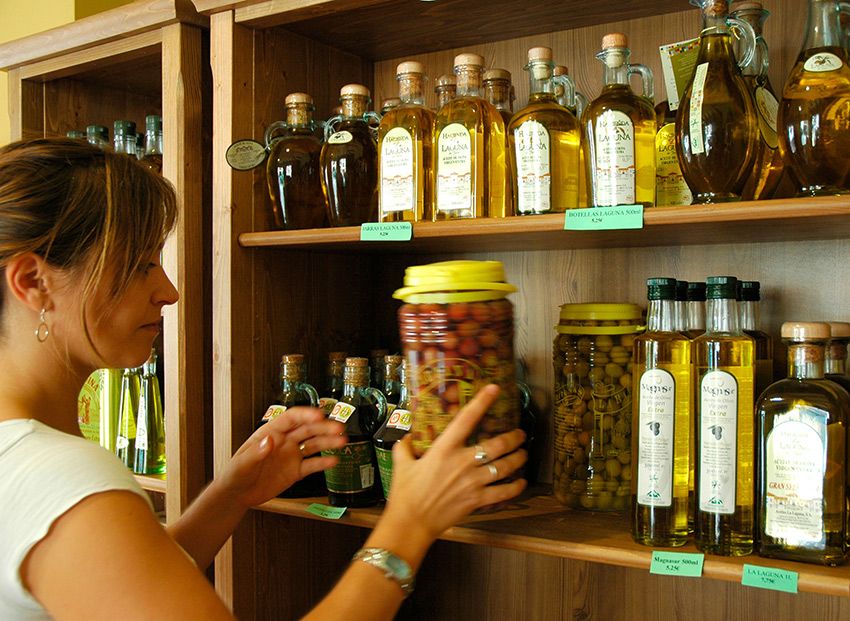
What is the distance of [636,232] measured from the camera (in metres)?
1.21

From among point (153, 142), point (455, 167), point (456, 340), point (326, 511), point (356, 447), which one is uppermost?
point (153, 142)

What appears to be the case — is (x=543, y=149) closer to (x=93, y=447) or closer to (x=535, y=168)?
(x=535, y=168)

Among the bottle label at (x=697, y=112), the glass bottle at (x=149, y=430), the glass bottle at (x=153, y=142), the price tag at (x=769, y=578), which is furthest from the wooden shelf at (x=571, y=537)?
the glass bottle at (x=153, y=142)

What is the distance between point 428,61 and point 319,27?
0.82 ft

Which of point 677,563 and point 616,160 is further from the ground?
point 616,160

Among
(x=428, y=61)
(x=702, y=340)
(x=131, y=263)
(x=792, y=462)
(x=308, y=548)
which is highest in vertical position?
(x=428, y=61)

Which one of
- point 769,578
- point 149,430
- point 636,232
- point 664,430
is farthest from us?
point 149,430

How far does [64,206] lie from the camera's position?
0.94 m

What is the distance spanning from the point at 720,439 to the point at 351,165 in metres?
0.74

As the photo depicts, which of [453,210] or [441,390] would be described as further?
[453,210]

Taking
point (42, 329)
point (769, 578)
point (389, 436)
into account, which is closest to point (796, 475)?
point (769, 578)

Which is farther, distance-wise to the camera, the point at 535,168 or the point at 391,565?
the point at 535,168

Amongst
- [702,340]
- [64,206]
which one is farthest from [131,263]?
[702,340]

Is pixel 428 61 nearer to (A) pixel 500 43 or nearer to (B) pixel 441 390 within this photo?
(A) pixel 500 43
